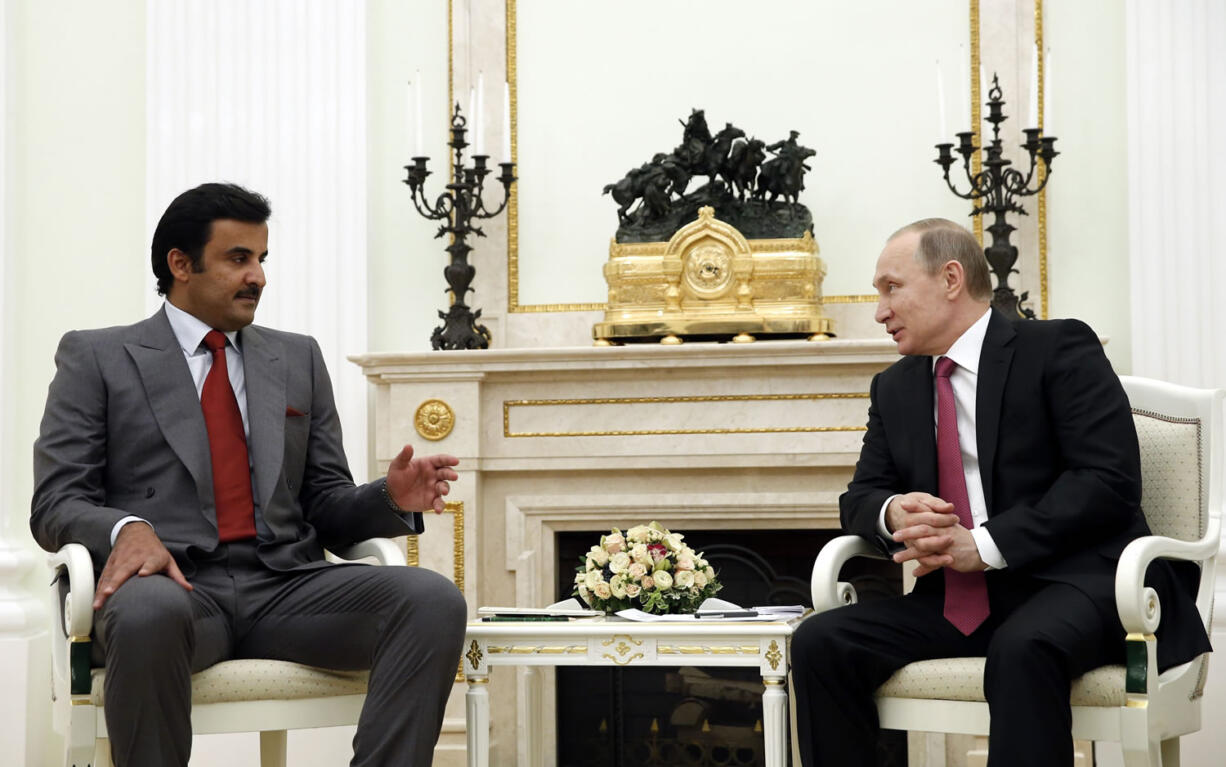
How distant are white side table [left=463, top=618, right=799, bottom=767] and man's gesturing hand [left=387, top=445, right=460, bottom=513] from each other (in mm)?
352

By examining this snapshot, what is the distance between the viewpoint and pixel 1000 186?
4102 millimetres

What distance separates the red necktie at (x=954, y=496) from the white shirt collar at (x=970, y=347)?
0.05ft

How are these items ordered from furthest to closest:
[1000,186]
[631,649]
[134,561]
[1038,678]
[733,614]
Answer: [1000,186] → [733,614] → [631,649] → [134,561] → [1038,678]

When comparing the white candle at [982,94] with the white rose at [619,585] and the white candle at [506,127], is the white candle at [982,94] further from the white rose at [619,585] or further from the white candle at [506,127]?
the white rose at [619,585]

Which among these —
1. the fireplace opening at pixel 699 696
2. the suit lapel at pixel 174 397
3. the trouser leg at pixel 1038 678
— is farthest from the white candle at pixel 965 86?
the suit lapel at pixel 174 397

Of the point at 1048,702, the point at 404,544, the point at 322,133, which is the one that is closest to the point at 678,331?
the point at 404,544

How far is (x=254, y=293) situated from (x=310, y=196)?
1.74 m

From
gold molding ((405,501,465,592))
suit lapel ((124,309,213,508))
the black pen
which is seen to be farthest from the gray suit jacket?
gold molding ((405,501,465,592))

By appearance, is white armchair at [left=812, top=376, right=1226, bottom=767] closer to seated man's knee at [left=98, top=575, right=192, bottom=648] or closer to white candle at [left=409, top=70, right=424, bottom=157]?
seated man's knee at [left=98, top=575, right=192, bottom=648]

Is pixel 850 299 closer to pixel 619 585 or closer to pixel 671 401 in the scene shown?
pixel 671 401

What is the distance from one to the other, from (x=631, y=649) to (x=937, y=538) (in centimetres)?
71

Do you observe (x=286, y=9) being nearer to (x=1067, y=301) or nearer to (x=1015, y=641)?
(x=1067, y=301)

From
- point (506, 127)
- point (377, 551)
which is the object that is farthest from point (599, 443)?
point (377, 551)

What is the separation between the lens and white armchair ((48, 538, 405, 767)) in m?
2.51
